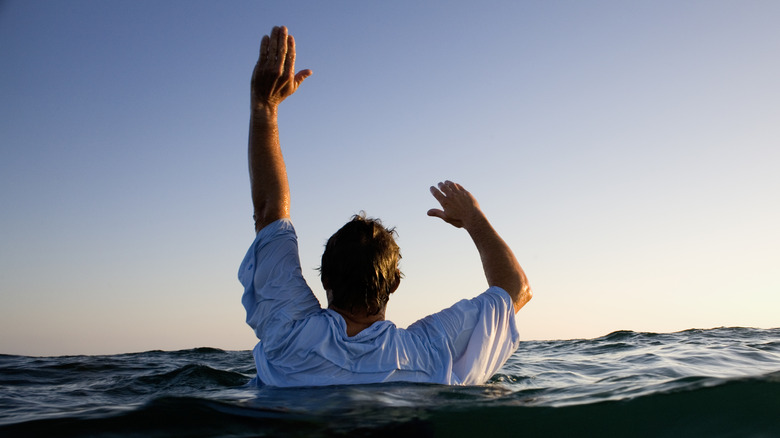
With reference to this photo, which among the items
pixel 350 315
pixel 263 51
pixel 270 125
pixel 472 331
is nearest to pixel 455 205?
pixel 472 331

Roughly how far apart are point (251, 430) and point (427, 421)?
2.93 feet

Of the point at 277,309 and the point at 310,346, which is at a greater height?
the point at 277,309

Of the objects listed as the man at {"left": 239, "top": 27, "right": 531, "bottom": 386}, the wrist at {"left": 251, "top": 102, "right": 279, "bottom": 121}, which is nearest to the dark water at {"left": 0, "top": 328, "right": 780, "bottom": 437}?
the man at {"left": 239, "top": 27, "right": 531, "bottom": 386}

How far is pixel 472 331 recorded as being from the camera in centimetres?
328

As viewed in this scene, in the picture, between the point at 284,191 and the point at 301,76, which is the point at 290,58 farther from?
the point at 284,191

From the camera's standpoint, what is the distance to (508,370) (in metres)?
7.08

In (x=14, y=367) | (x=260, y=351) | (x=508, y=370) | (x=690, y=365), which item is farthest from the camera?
(x=14, y=367)

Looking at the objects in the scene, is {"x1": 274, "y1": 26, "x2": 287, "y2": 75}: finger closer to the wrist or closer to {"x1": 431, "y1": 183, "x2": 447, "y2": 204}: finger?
the wrist

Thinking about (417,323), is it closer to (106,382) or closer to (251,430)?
(251,430)

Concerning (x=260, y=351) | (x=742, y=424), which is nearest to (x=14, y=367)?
(x=260, y=351)

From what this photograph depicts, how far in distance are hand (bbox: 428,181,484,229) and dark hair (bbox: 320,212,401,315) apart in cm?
85

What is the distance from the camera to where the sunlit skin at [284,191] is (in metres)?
3.43

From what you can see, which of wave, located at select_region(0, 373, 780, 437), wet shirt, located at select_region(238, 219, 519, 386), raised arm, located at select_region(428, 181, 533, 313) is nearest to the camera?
wave, located at select_region(0, 373, 780, 437)

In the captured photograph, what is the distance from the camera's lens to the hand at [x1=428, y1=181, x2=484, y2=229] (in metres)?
4.02
